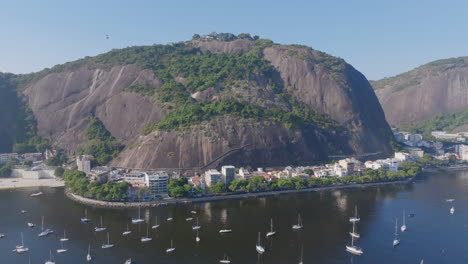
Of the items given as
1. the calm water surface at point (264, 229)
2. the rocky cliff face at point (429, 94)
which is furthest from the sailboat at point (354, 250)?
the rocky cliff face at point (429, 94)

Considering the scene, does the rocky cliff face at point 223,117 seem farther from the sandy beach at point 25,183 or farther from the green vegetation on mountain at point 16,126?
the sandy beach at point 25,183

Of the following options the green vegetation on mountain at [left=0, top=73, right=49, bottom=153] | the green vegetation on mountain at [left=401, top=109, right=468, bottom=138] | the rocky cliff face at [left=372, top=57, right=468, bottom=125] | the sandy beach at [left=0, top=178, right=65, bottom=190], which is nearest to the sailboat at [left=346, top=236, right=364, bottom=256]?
the sandy beach at [left=0, top=178, right=65, bottom=190]

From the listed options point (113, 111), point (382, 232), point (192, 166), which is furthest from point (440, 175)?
point (113, 111)

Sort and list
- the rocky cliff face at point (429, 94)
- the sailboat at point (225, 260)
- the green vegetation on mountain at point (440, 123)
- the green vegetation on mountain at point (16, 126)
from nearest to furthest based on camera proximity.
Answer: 1. the sailboat at point (225, 260)
2. the green vegetation on mountain at point (16, 126)
3. the green vegetation on mountain at point (440, 123)
4. the rocky cliff face at point (429, 94)

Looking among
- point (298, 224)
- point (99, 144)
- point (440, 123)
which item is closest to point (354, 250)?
point (298, 224)

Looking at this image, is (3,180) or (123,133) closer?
(3,180)

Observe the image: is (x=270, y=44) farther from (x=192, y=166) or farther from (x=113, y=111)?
(x=192, y=166)
